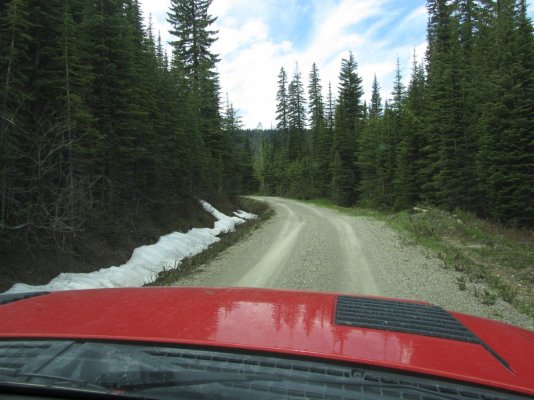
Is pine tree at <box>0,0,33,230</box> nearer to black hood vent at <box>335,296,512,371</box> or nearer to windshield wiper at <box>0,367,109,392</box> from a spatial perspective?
windshield wiper at <box>0,367,109,392</box>

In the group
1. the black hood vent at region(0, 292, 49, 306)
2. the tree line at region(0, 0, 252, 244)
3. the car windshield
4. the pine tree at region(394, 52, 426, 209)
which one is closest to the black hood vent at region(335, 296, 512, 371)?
the car windshield

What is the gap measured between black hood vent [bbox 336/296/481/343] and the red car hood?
0.24 feet

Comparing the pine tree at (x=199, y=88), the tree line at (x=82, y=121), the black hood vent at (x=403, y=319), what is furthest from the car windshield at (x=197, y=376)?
the pine tree at (x=199, y=88)

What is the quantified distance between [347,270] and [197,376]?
9.20 m

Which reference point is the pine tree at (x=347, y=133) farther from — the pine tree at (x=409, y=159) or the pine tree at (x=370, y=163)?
the pine tree at (x=409, y=159)

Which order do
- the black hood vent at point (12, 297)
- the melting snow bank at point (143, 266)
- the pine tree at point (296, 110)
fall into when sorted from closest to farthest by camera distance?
1. the black hood vent at point (12, 297)
2. the melting snow bank at point (143, 266)
3. the pine tree at point (296, 110)

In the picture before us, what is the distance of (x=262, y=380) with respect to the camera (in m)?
1.51

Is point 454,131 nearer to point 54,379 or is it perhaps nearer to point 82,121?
point 82,121

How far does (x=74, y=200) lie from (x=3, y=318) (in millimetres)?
8394

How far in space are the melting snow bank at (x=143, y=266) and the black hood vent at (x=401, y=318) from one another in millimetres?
7237

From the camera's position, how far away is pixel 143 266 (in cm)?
1140

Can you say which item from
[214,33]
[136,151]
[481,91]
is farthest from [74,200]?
[214,33]

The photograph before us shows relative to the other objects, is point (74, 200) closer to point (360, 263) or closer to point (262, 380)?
point (360, 263)

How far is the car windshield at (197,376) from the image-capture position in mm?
1442
